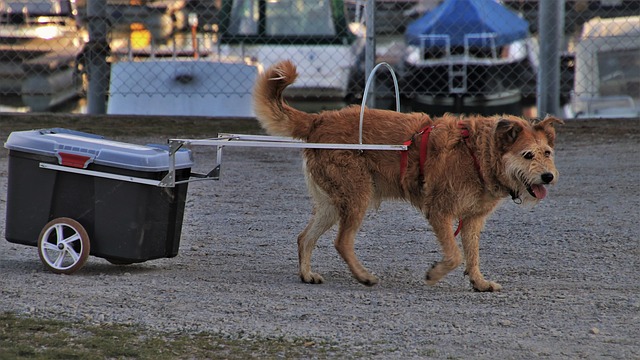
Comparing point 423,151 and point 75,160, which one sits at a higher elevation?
point 423,151

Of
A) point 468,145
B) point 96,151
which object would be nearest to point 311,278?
point 468,145

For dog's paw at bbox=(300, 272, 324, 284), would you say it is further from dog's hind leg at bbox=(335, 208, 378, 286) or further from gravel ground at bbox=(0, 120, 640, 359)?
dog's hind leg at bbox=(335, 208, 378, 286)

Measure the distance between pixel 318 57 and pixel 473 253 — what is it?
664 centimetres

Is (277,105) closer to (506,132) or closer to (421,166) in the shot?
(421,166)

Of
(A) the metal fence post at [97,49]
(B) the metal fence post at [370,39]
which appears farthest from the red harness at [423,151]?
(A) the metal fence post at [97,49]

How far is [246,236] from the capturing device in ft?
24.7

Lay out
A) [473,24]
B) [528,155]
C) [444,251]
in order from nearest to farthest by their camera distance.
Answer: [528,155]
[444,251]
[473,24]

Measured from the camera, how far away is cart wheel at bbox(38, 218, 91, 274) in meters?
5.98

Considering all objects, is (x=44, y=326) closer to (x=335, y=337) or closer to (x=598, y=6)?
(x=335, y=337)

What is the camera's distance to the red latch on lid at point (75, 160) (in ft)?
19.7

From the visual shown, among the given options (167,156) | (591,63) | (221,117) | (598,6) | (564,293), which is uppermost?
(598,6)

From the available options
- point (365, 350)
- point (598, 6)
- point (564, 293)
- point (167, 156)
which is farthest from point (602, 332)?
point (598, 6)

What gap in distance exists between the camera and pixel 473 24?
1290 centimetres

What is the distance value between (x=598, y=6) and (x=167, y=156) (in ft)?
27.6
